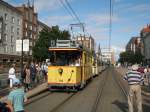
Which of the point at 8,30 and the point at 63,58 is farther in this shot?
the point at 8,30

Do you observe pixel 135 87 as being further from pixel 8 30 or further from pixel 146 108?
pixel 8 30

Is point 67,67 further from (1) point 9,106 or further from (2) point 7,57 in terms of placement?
(2) point 7,57

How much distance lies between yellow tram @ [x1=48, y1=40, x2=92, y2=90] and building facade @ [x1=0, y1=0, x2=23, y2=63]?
177 feet

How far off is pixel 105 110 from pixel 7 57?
66665 millimetres

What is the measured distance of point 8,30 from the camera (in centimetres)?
8194

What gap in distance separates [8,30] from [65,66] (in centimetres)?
6294

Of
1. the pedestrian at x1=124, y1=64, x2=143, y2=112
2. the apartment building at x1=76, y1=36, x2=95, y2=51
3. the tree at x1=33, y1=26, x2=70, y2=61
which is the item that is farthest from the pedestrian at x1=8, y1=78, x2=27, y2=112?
the tree at x1=33, y1=26, x2=70, y2=61

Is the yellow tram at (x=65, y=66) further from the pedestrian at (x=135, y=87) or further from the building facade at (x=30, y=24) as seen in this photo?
the building facade at (x=30, y=24)

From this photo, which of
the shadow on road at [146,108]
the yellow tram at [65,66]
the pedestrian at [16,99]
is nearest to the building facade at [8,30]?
the yellow tram at [65,66]

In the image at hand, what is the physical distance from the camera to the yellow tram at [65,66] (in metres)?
21.0

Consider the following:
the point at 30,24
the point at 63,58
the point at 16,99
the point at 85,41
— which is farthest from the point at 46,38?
the point at 16,99

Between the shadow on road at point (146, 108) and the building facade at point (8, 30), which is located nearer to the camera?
the shadow on road at point (146, 108)

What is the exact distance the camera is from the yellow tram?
21.0 meters

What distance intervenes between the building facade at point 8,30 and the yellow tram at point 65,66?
5401cm
